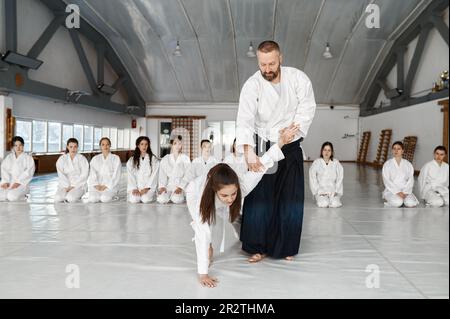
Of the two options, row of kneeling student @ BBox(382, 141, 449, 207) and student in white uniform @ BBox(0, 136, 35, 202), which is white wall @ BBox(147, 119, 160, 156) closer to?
student in white uniform @ BBox(0, 136, 35, 202)

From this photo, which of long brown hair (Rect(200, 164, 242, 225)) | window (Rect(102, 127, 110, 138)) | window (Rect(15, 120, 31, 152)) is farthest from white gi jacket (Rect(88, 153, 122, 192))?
window (Rect(102, 127, 110, 138))

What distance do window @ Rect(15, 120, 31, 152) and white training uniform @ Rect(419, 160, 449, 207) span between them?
9743mm

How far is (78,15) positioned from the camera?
12086 millimetres

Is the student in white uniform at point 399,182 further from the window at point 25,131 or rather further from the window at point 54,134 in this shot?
the window at point 25,131

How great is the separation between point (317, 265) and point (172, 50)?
12.7 metres

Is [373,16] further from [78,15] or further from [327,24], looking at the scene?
[78,15]

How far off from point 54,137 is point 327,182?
9.47 metres

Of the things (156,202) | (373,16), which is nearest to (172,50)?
(373,16)

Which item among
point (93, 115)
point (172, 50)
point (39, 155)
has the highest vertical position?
point (172, 50)

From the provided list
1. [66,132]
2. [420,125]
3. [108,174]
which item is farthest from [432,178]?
[66,132]

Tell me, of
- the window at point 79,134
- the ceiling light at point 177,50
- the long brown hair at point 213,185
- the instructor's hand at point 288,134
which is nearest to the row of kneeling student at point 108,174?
the instructor's hand at point 288,134

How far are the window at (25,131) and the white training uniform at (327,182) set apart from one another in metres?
8.12

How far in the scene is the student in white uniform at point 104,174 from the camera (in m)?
6.43
